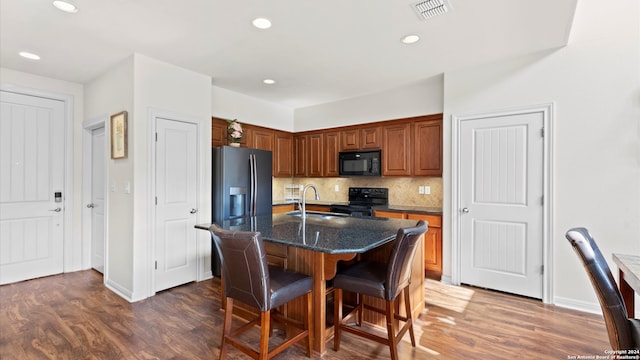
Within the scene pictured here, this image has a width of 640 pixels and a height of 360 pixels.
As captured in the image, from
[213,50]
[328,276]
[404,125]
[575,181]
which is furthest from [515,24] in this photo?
[213,50]

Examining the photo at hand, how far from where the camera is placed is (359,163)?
4746 mm

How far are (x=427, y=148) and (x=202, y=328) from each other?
334 cm

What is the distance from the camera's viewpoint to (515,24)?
8.48 feet

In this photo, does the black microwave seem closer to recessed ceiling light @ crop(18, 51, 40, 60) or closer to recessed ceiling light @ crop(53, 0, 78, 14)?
recessed ceiling light @ crop(53, 0, 78, 14)

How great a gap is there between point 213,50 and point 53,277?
3.56 metres

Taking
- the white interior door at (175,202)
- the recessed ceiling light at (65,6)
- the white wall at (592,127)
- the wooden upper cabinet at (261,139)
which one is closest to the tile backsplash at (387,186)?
the wooden upper cabinet at (261,139)

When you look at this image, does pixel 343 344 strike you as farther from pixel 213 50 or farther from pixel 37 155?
pixel 37 155

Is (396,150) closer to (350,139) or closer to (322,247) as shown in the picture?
(350,139)

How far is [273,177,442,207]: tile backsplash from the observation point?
438cm

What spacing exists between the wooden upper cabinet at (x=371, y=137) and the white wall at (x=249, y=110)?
1534 mm

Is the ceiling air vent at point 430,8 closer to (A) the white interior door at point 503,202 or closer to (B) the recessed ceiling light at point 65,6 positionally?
(A) the white interior door at point 503,202

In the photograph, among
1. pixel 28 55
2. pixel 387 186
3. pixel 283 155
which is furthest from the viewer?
pixel 283 155

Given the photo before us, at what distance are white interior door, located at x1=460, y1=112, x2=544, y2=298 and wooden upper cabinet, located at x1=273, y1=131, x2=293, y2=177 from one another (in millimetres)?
2960

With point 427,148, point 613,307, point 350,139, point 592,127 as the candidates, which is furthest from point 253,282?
point 350,139
